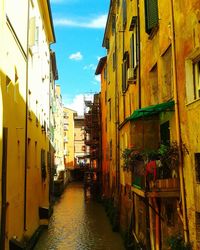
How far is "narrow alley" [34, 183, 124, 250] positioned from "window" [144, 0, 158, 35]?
1022 centimetres

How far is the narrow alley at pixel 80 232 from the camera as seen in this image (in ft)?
62.3

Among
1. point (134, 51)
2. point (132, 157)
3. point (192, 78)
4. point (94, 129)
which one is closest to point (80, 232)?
point (134, 51)

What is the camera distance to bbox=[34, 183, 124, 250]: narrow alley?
62.3 feet

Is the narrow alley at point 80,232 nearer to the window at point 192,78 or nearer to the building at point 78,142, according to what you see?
the window at point 192,78

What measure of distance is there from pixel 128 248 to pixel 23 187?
16.1 feet

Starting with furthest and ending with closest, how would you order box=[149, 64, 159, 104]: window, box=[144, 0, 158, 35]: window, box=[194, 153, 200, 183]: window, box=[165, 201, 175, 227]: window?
1. box=[149, 64, 159, 104]: window
2. box=[144, 0, 158, 35]: window
3. box=[165, 201, 175, 227]: window
4. box=[194, 153, 200, 183]: window

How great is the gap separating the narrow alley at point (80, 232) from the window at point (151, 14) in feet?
33.5

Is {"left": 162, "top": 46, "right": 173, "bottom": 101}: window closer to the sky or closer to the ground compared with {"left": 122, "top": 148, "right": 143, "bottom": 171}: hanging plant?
closer to the sky

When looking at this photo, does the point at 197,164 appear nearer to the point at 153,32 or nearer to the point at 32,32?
the point at 153,32

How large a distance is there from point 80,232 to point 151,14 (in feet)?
46.3

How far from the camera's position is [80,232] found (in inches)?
892

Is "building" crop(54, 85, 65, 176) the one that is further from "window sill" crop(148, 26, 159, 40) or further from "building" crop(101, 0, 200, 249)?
"window sill" crop(148, 26, 159, 40)

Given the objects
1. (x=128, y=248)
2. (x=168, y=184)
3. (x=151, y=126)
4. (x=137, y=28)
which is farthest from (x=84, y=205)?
(x=168, y=184)

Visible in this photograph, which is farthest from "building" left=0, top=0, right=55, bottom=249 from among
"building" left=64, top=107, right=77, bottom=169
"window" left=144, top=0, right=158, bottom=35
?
"building" left=64, top=107, right=77, bottom=169
